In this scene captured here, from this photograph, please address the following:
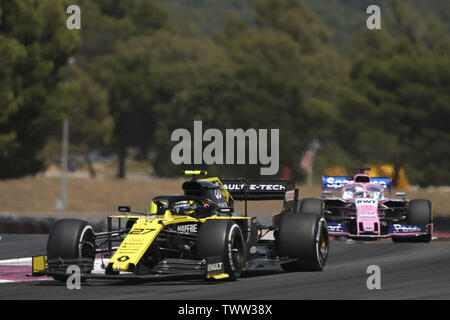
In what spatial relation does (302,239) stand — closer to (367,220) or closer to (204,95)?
(367,220)

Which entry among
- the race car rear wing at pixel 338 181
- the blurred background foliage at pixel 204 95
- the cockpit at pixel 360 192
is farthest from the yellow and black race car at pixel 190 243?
the blurred background foliage at pixel 204 95

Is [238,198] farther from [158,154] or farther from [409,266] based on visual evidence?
[158,154]

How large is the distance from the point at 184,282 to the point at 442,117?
58049 millimetres

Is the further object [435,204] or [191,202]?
[435,204]

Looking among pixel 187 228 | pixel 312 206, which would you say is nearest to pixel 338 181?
pixel 312 206

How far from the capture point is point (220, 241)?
49.2ft

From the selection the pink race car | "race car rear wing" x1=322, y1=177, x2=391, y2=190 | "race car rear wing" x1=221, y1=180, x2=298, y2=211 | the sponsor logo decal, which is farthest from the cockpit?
the sponsor logo decal

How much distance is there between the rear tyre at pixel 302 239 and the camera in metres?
16.6

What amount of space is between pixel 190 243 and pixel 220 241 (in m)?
1.06

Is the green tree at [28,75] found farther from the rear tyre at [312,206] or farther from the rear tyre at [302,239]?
the rear tyre at [302,239]

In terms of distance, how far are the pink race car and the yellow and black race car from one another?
7574 millimetres

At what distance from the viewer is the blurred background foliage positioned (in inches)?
2137
